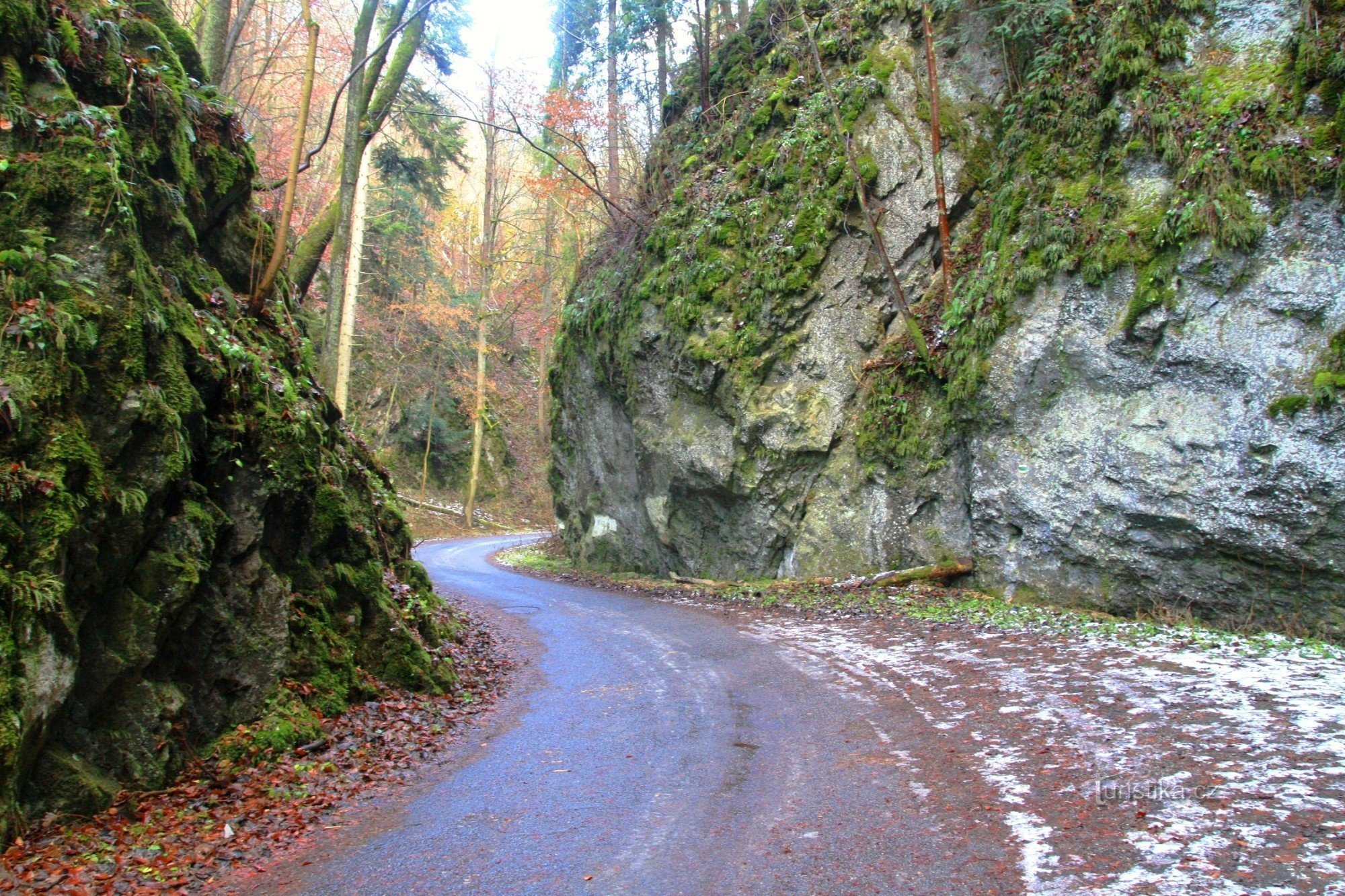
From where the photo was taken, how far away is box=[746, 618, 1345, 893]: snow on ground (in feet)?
12.6

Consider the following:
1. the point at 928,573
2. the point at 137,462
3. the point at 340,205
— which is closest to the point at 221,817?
the point at 137,462

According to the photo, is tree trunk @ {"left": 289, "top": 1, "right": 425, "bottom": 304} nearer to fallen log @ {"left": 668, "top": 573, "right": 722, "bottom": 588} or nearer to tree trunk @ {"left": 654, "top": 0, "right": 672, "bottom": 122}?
fallen log @ {"left": 668, "top": 573, "right": 722, "bottom": 588}

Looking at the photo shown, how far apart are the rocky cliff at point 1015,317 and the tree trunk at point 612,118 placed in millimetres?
3701

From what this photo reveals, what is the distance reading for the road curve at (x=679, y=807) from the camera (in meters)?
4.13

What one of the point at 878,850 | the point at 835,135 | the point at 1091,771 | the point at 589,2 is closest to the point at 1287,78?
the point at 835,135

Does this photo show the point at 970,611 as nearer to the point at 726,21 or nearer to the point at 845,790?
the point at 845,790

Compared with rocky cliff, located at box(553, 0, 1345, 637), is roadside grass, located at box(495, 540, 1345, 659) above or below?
below

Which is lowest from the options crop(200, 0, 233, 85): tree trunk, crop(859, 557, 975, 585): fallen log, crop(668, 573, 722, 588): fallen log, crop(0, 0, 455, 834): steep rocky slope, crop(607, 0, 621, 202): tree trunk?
crop(668, 573, 722, 588): fallen log

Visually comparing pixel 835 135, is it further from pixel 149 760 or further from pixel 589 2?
pixel 149 760

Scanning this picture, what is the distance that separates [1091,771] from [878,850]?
5.98 feet

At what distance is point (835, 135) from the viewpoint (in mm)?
16797

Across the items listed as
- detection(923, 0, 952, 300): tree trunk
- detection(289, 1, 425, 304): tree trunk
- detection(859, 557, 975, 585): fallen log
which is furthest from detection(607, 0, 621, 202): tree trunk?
detection(859, 557, 975, 585): fallen log

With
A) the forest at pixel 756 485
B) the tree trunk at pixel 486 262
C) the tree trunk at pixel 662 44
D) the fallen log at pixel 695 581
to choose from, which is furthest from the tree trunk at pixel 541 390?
the fallen log at pixel 695 581

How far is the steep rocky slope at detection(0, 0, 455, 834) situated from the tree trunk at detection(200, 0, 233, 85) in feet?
4.56
